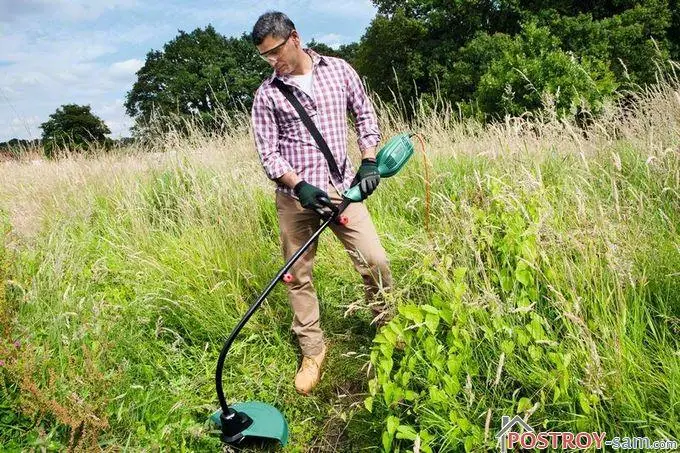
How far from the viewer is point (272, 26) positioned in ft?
7.65

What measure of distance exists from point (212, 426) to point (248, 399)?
1.20ft

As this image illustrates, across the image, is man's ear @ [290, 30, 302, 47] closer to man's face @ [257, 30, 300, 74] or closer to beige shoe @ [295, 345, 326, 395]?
man's face @ [257, 30, 300, 74]

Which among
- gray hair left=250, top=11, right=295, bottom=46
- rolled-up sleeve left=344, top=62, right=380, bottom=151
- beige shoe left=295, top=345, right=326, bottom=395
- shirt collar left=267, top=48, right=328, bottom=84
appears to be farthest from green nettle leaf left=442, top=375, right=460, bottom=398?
gray hair left=250, top=11, right=295, bottom=46

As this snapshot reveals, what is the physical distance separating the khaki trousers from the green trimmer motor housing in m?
0.20

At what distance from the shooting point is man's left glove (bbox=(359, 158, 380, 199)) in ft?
7.60

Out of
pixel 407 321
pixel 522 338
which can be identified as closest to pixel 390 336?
pixel 407 321

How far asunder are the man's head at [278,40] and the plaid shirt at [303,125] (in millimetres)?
77

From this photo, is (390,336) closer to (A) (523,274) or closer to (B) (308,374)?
(A) (523,274)

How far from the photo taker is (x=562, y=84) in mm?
8664

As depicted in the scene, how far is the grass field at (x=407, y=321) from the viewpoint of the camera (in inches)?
68.1

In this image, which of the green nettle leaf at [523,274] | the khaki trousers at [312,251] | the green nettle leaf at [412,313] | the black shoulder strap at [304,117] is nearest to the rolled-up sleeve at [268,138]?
the black shoulder strap at [304,117]

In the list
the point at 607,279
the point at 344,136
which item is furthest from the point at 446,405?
the point at 344,136

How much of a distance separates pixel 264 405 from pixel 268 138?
1417 millimetres

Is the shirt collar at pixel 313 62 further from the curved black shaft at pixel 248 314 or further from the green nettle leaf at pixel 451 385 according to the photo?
the green nettle leaf at pixel 451 385
